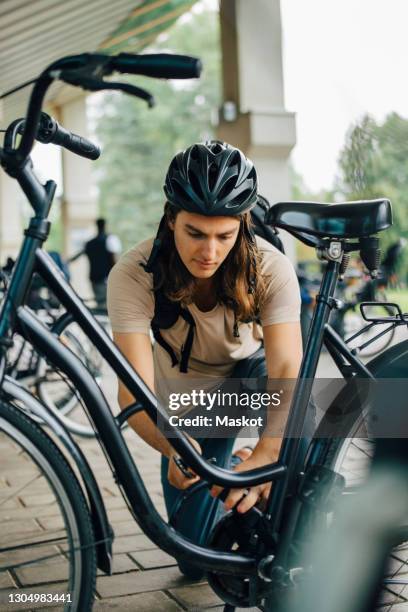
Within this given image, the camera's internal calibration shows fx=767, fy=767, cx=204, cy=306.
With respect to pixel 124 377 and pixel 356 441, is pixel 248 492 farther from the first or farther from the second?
pixel 124 377

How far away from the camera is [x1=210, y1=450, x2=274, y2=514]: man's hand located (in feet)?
5.99

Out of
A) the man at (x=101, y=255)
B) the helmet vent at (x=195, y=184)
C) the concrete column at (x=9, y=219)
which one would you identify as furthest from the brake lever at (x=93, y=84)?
the concrete column at (x=9, y=219)

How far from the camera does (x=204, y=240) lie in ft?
6.01

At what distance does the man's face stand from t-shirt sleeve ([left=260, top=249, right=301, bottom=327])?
0.16 m

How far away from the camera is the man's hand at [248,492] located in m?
1.83

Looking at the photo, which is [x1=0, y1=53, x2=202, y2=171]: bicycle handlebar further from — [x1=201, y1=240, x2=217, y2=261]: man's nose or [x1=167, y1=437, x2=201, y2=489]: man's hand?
[x1=167, y1=437, x2=201, y2=489]: man's hand

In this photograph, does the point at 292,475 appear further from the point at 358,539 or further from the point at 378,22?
the point at 378,22

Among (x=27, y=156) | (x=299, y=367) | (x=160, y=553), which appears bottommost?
(x=160, y=553)

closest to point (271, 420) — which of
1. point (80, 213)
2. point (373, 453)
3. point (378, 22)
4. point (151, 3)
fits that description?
point (373, 453)

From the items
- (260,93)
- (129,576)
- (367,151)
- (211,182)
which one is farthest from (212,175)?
(260,93)

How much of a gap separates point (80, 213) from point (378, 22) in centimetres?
1216

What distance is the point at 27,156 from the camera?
1.42 meters

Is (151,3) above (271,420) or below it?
above

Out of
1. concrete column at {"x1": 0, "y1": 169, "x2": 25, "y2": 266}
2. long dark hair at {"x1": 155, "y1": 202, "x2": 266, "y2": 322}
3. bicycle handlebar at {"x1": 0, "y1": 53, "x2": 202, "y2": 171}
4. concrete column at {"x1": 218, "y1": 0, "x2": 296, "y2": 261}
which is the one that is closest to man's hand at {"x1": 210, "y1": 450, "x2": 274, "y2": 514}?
long dark hair at {"x1": 155, "y1": 202, "x2": 266, "y2": 322}
